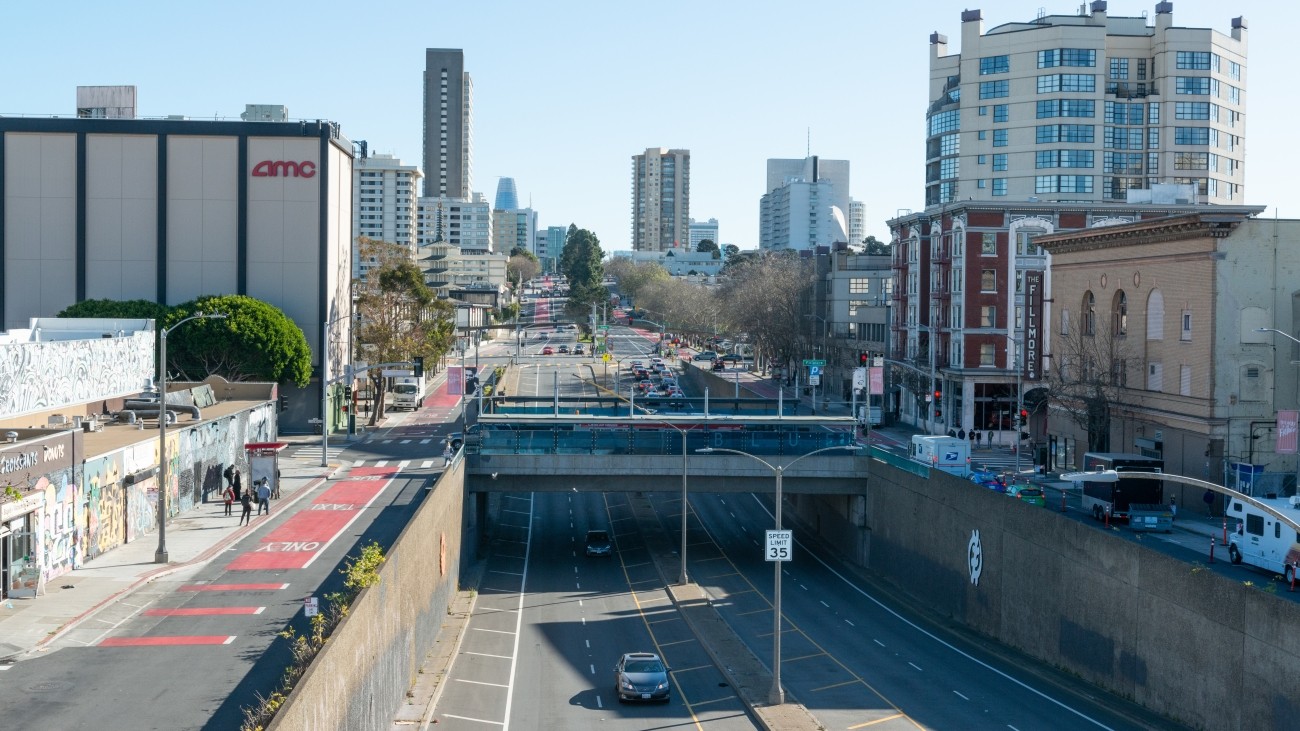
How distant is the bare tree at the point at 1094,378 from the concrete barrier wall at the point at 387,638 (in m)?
34.5

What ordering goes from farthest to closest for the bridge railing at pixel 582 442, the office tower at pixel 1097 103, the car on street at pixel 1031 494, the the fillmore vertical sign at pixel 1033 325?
the office tower at pixel 1097 103, the the fillmore vertical sign at pixel 1033 325, the bridge railing at pixel 582 442, the car on street at pixel 1031 494

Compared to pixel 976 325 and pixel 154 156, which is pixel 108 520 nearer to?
pixel 154 156

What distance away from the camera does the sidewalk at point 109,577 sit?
35894 millimetres

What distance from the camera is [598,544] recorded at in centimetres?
6594

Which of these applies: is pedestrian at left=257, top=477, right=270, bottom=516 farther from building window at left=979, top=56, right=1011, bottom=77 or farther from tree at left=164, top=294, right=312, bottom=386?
building window at left=979, top=56, right=1011, bottom=77

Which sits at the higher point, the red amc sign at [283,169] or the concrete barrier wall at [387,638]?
the red amc sign at [283,169]

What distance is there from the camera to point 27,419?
2138 inches

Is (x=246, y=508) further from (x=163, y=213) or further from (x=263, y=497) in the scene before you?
(x=163, y=213)

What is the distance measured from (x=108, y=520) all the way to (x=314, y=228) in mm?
49998

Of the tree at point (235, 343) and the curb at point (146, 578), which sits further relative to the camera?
the tree at point (235, 343)

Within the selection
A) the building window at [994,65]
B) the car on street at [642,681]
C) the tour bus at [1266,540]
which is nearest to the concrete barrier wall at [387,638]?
the car on street at [642,681]

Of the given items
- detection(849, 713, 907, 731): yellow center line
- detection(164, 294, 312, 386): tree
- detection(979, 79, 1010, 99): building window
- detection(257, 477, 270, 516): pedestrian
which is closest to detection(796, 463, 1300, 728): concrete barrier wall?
detection(849, 713, 907, 731): yellow center line

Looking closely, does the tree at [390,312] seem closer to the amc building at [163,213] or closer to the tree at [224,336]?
the amc building at [163,213]

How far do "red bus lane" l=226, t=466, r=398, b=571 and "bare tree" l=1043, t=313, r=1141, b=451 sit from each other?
1469 inches
